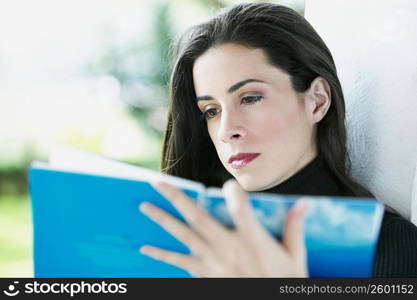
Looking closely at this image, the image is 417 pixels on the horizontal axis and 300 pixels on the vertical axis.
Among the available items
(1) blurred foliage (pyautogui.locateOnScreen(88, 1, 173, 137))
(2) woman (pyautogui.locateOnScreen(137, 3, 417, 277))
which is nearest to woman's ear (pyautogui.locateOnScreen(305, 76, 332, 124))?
(2) woman (pyautogui.locateOnScreen(137, 3, 417, 277))

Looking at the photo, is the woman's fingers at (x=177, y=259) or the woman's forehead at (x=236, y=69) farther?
the woman's forehead at (x=236, y=69)

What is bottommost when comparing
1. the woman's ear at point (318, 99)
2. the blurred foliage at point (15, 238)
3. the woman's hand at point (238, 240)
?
the woman's hand at point (238, 240)

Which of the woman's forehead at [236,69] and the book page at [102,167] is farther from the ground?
the woman's forehead at [236,69]

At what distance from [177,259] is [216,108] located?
551 mm

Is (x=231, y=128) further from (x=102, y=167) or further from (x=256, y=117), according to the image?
(x=102, y=167)

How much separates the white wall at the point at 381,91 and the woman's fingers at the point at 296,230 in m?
0.50

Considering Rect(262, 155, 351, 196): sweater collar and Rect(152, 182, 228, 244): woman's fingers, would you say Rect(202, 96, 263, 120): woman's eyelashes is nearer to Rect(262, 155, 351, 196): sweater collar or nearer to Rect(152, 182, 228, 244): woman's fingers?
Rect(262, 155, 351, 196): sweater collar

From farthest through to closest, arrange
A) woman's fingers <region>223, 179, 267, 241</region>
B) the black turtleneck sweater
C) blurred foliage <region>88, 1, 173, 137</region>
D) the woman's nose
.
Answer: blurred foliage <region>88, 1, 173, 137</region>, the woman's nose, the black turtleneck sweater, woman's fingers <region>223, 179, 267, 241</region>

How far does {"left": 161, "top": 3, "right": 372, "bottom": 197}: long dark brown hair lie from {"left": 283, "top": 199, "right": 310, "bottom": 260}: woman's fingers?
50 centimetres

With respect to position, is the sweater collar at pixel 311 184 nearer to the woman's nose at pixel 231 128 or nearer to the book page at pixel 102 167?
the woman's nose at pixel 231 128

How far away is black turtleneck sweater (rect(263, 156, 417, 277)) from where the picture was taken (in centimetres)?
108

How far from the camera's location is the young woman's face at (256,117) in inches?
47.7

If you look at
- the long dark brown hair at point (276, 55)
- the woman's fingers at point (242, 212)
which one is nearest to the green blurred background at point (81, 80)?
the long dark brown hair at point (276, 55)

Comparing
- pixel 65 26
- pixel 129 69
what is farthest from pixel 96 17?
pixel 129 69
